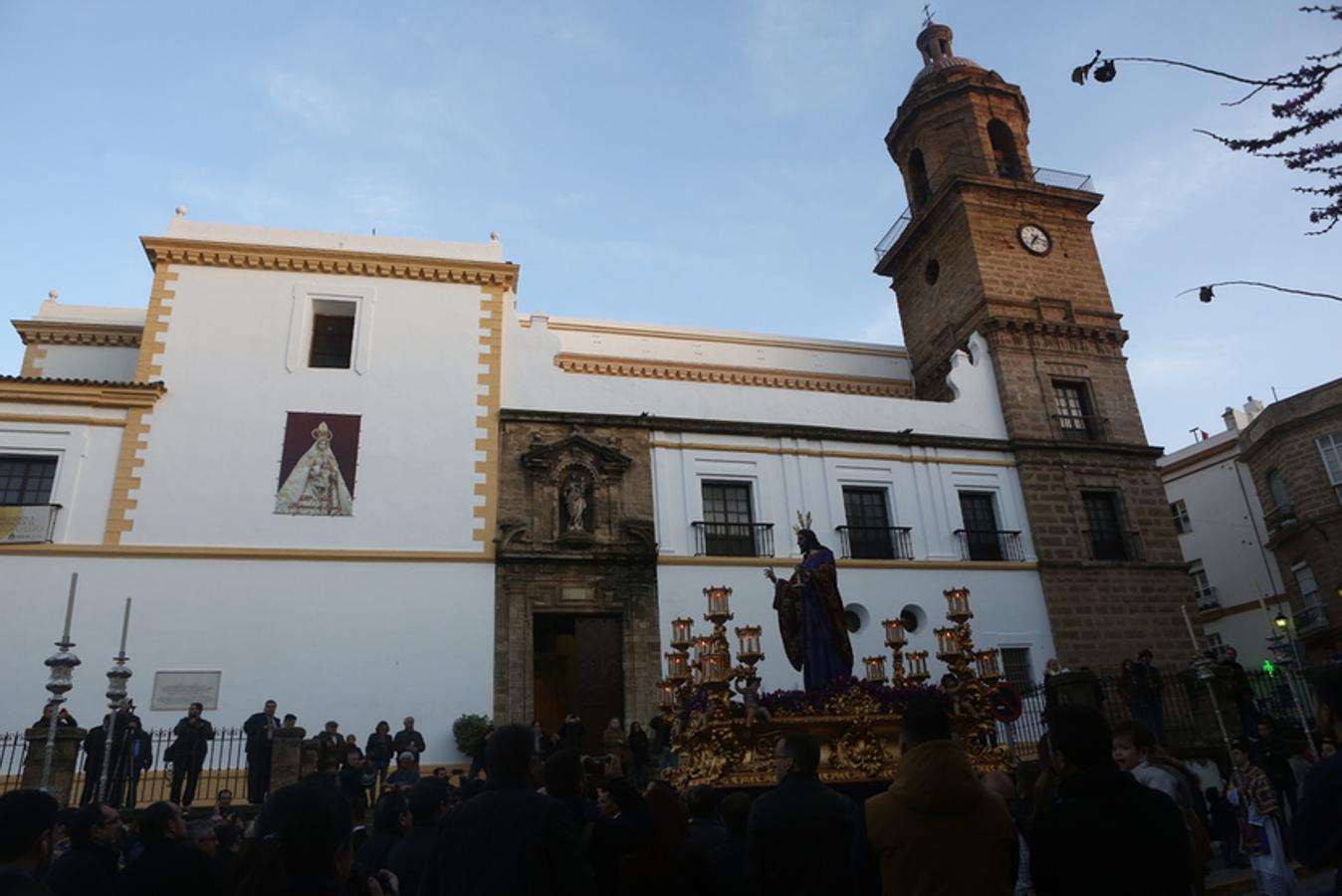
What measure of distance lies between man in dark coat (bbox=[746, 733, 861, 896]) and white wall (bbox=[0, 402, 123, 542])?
15802 millimetres

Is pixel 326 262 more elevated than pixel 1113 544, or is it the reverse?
pixel 326 262

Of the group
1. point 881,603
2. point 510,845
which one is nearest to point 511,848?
point 510,845

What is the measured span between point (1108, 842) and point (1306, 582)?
30.0 metres

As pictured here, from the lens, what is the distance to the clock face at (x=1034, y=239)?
2403cm

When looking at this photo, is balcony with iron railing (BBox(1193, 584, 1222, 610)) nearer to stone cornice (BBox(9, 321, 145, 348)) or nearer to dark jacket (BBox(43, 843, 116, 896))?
stone cornice (BBox(9, 321, 145, 348))

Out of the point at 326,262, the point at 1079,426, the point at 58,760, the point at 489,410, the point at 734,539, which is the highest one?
the point at 326,262

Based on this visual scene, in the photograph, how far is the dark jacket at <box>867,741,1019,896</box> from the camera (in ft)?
10.8

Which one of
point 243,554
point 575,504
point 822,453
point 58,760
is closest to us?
point 58,760

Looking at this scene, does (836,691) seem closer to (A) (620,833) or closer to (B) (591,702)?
(A) (620,833)

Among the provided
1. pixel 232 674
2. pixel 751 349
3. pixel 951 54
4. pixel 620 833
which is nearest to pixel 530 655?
pixel 232 674

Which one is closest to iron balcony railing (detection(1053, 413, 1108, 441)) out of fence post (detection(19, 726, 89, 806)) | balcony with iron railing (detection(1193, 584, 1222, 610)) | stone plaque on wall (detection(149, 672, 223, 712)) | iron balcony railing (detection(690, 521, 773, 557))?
iron balcony railing (detection(690, 521, 773, 557))

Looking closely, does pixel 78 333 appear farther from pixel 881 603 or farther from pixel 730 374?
pixel 881 603

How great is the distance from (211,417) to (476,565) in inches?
231

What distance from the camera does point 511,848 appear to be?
11.6ft
